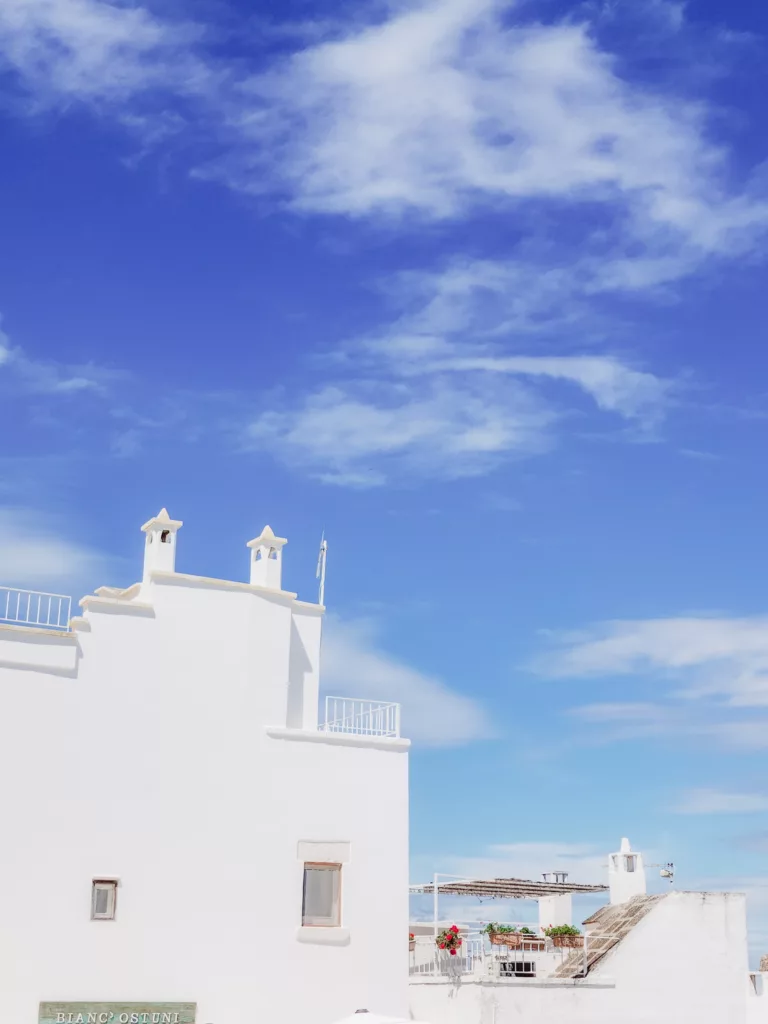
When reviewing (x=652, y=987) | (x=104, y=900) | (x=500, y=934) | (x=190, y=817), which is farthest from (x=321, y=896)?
(x=652, y=987)

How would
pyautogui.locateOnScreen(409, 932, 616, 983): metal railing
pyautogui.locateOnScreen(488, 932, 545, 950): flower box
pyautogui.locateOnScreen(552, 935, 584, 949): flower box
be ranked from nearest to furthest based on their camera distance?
pyautogui.locateOnScreen(409, 932, 616, 983): metal railing
pyautogui.locateOnScreen(488, 932, 545, 950): flower box
pyautogui.locateOnScreen(552, 935, 584, 949): flower box

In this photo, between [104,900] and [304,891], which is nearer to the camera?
[104,900]

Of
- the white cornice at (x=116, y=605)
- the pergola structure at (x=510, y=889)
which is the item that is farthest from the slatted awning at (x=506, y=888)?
the white cornice at (x=116, y=605)

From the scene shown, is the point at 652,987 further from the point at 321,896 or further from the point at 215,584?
the point at 215,584

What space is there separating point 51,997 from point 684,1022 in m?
14.1

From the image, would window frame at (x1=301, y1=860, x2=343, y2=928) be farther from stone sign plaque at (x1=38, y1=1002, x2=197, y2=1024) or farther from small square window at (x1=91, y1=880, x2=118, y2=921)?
small square window at (x1=91, y1=880, x2=118, y2=921)

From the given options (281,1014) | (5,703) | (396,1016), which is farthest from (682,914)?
(5,703)

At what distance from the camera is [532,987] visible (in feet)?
Answer: 85.4

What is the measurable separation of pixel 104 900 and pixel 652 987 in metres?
12.6

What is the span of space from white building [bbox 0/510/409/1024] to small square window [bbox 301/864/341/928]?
0.12 ft

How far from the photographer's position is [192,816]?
2255 centimetres

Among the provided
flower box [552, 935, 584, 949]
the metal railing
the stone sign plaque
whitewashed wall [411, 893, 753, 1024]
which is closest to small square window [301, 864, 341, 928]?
the stone sign plaque

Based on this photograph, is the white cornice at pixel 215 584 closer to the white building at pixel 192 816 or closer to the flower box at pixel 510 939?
the white building at pixel 192 816

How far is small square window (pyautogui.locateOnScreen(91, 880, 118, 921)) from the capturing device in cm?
2128
